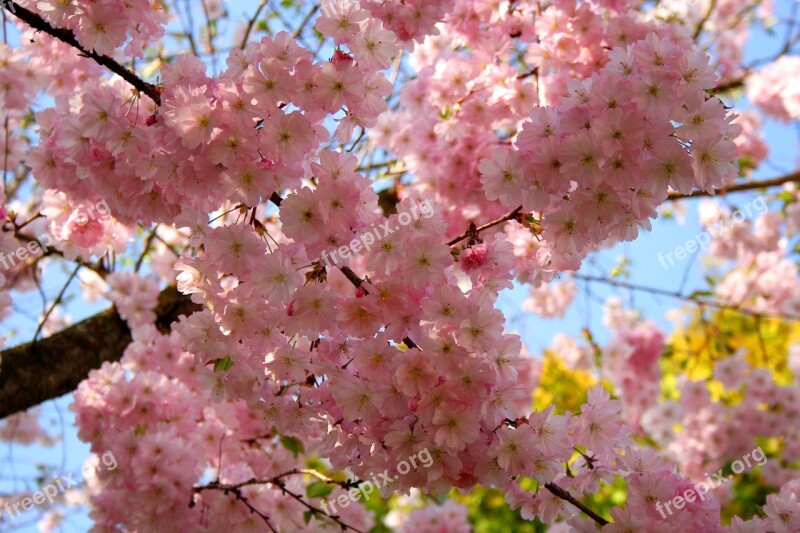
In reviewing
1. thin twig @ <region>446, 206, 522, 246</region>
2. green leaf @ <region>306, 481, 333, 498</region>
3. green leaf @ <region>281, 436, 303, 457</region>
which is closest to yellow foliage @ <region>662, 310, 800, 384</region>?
green leaf @ <region>281, 436, 303, 457</region>

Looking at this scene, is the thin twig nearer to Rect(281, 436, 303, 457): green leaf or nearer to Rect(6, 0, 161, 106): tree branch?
Rect(6, 0, 161, 106): tree branch

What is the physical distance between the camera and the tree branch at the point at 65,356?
280cm

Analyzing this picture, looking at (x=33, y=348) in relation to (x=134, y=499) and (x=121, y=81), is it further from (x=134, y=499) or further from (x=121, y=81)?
(x=121, y=81)

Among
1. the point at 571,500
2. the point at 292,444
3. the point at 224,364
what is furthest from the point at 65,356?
the point at 571,500

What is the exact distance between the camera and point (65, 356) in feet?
9.83

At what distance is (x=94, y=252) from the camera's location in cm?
245

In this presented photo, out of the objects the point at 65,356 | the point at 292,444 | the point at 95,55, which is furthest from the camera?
the point at 65,356

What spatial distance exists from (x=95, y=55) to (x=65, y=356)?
1618 mm

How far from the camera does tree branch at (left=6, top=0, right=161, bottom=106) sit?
1801 millimetres

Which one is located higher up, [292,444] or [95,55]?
[95,55]

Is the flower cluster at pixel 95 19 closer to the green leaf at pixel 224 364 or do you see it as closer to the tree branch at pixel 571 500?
the green leaf at pixel 224 364

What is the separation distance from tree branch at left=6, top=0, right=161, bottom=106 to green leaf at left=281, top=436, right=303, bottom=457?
1396 millimetres

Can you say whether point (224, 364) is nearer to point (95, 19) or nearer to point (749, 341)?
point (95, 19)

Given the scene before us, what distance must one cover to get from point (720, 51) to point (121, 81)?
5906mm
